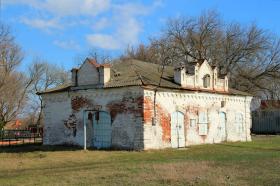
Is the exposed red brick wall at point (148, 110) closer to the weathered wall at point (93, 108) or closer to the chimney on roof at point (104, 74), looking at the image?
the weathered wall at point (93, 108)

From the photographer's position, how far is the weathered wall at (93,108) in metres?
25.6

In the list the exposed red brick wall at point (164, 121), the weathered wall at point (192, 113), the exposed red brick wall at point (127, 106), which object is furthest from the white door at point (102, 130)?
the exposed red brick wall at point (164, 121)

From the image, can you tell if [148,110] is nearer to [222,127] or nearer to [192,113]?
[192,113]

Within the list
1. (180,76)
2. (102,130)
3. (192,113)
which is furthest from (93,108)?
(192,113)

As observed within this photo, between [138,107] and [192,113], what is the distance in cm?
522

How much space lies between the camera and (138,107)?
25438 mm

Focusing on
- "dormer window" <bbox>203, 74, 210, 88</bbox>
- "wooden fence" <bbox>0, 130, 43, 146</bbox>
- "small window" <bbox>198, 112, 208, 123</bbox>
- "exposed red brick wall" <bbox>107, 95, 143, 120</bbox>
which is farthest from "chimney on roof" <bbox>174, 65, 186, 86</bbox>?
"wooden fence" <bbox>0, 130, 43, 146</bbox>

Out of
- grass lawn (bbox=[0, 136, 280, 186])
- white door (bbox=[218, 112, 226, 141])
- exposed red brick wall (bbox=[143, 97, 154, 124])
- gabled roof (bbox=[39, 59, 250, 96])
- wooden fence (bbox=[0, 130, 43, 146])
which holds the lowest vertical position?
grass lawn (bbox=[0, 136, 280, 186])

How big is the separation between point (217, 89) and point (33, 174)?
1918 cm

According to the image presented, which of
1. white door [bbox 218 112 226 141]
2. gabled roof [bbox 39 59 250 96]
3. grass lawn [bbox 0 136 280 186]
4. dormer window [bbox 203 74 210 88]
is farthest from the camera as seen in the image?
white door [bbox 218 112 226 141]

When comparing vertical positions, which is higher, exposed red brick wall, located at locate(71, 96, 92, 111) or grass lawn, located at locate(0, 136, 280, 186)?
exposed red brick wall, located at locate(71, 96, 92, 111)

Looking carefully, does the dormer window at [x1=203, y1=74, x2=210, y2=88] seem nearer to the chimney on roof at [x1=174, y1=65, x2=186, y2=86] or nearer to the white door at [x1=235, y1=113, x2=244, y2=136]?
the chimney on roof at [x1=174, y1=65, x2=186, y2=86]

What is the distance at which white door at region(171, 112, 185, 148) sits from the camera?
90.3ft

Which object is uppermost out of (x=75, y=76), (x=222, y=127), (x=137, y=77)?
(x=75, y=76)
